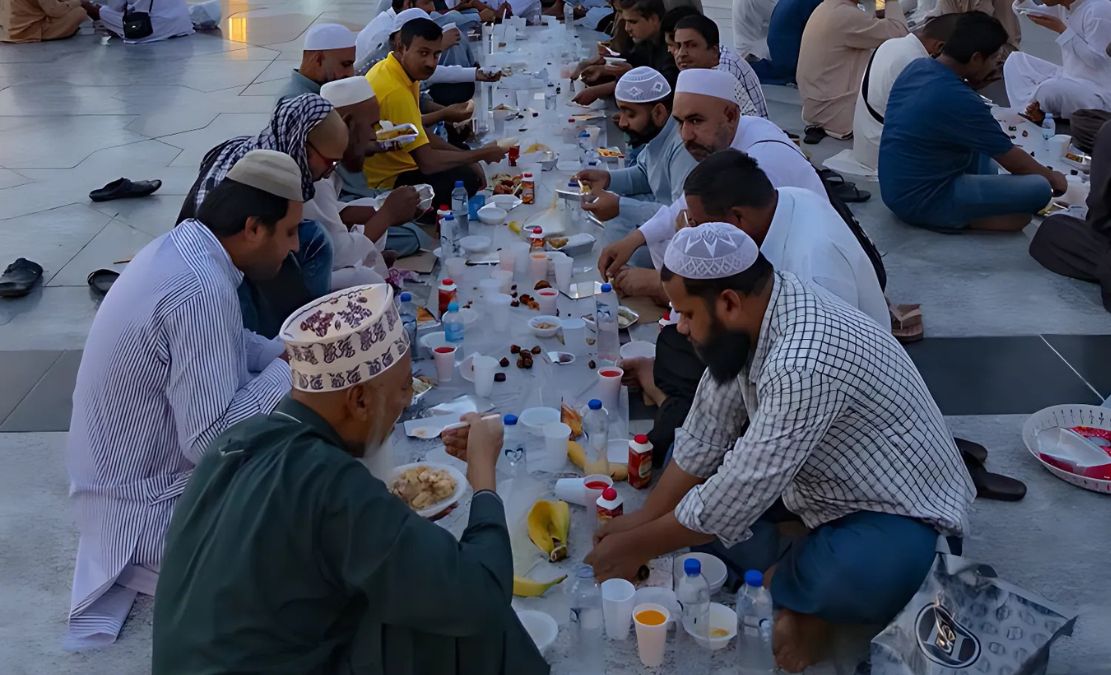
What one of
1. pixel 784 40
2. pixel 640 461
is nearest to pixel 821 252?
pixel 640 461

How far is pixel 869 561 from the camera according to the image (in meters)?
3.19

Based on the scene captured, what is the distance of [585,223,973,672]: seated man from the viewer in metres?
3.03

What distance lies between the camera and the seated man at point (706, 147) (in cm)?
508

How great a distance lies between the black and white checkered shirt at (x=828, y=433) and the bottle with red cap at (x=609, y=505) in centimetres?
42

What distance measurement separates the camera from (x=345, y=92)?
5676 mm

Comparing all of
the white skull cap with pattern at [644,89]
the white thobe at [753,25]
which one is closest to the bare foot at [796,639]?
the white skull cap with pattern at [644,89]

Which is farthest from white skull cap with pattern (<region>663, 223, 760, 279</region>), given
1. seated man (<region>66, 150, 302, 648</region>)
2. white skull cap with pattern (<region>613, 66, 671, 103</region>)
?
white skull cap with pattern (<region>613, 66, 671, 103</region>)

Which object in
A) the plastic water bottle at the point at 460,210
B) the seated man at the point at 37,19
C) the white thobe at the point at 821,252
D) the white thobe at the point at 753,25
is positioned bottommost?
the seated man at the point at 37,19

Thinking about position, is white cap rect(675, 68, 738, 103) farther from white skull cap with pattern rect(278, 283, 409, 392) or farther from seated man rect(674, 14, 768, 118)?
white skull cap with pattern rect(278, 283, 409, 392)

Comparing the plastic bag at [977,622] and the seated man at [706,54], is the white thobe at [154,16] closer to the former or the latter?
the seated man at [706,54]

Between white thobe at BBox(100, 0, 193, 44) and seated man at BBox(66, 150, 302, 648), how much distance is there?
11.6m

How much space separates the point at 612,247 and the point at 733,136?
2.66ft

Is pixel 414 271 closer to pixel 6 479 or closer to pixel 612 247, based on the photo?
pixel 612 247

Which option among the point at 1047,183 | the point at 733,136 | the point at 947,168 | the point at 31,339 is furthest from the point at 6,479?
the point at 1047,183
